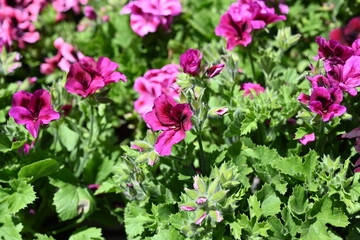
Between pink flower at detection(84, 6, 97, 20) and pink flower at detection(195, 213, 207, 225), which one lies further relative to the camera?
pink flower at detection(84, 6, 97, 20)

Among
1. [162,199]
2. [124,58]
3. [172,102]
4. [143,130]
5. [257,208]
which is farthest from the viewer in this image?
[124,58]

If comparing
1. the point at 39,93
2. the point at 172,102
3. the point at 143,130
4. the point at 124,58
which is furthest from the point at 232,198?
the point at 124,58

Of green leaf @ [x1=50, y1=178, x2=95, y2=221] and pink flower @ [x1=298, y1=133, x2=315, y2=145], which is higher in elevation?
pink flower @ [x1=298, y1=133, x2=315, y2=145]

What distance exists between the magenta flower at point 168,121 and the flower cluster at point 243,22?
0.62m

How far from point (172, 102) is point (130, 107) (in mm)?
1171

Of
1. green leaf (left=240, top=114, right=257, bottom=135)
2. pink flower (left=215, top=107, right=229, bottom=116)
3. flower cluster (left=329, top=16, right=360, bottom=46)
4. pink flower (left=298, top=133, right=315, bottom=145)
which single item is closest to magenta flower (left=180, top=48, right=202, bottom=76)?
pink flower (left=215, top=107, right=229, bottom=116)

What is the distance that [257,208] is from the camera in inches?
68.4

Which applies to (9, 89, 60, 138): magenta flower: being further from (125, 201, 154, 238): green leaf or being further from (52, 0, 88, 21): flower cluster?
(52, 0, 88, 21): flower cluster

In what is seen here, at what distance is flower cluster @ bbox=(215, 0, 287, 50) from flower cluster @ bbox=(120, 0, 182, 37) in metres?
0.54

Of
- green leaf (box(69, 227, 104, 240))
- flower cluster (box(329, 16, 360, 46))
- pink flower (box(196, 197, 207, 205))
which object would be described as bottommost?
green leaf (box(69, 227, 104, 240))

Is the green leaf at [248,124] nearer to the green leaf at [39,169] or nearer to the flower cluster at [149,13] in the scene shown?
the green leaf at [39,169]

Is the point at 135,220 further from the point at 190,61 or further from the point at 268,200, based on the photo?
the point at 190,61

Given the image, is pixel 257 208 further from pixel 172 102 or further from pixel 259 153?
pixel 172 102

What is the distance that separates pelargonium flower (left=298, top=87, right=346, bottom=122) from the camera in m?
1.63
